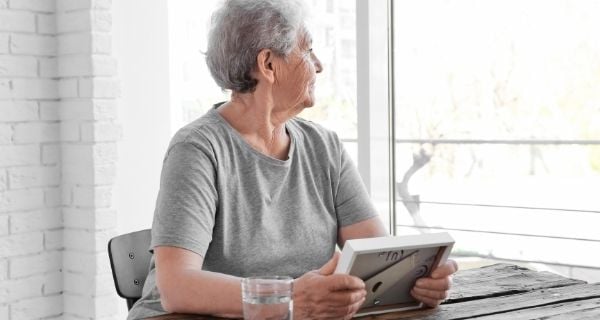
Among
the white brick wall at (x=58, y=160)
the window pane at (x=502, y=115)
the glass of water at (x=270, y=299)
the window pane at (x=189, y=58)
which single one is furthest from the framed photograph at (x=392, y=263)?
the window pane at (x=502, y=115)

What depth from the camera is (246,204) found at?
184 cm

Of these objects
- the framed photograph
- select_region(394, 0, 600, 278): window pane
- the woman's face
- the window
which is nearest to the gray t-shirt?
the woman's face

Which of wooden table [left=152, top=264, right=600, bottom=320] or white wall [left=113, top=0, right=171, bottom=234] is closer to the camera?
wooden table [left=152, top=264, right=600, bottom=320]

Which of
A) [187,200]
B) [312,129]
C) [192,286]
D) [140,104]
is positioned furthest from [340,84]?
[192,286]

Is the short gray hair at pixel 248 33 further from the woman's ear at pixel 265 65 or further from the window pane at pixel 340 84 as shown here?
the window pane at pixel 340 84

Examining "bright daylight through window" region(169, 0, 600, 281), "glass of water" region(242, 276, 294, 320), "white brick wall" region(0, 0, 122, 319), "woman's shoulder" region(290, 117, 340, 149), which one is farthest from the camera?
"bright daylight through window" region(169, 0, 600, 281)

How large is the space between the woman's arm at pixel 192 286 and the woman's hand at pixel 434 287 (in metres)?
0.34

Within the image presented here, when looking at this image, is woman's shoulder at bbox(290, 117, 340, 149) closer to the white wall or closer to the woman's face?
the woman's face

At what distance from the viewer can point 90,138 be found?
3016 mm

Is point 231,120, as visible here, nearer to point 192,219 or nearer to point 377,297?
point 192,219

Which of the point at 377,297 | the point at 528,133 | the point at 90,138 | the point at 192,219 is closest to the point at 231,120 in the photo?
the point at 192,219

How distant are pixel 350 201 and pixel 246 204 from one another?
289 mm

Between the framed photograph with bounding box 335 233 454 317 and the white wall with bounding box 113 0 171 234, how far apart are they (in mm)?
1795

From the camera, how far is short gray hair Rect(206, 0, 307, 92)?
1.90 metres
